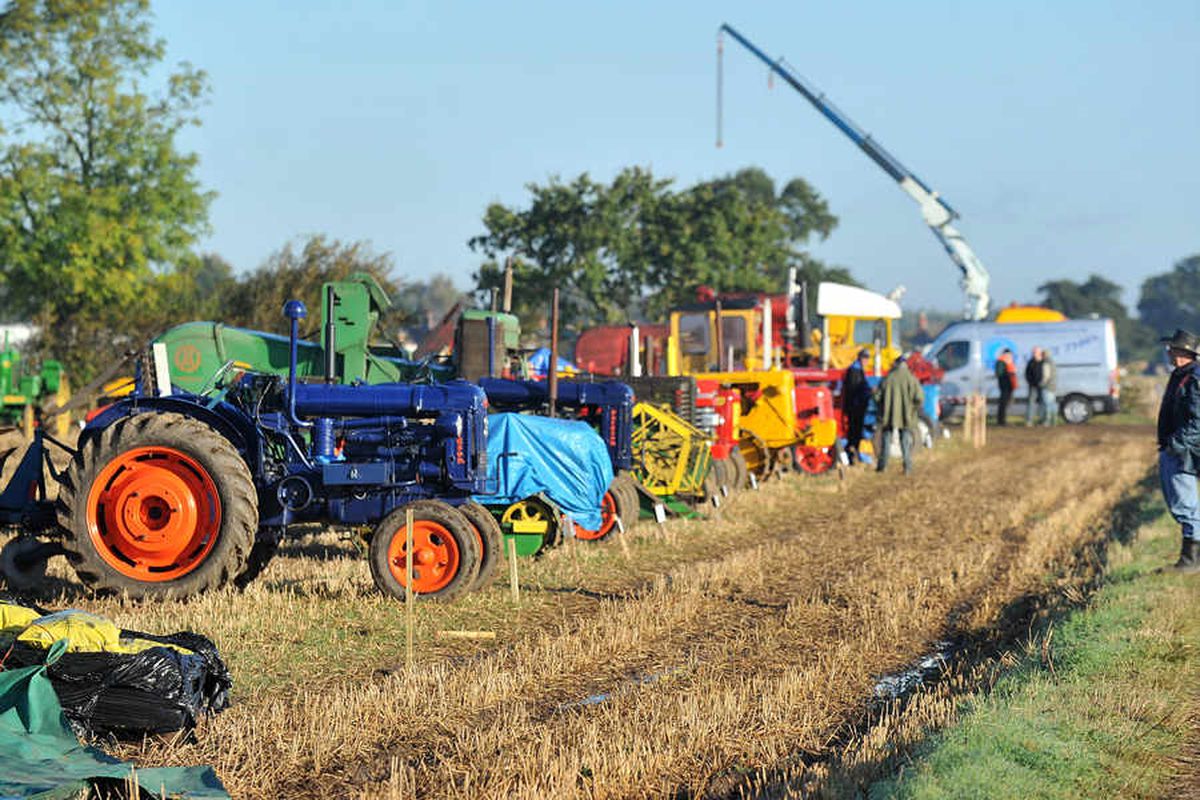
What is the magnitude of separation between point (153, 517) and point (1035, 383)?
25261mm

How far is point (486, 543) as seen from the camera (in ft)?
30.5

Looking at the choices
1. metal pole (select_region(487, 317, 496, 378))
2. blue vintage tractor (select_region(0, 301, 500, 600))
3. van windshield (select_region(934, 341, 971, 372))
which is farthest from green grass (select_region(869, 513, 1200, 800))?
van windshield (select_region(934, 341, 971, 372))

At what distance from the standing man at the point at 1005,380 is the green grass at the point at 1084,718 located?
22.9 meters

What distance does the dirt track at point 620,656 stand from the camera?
18.2 feet

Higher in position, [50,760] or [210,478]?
[210,478]

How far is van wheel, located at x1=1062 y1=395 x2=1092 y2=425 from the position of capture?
3300cm

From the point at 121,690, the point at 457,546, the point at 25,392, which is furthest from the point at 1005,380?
the point at 121,690

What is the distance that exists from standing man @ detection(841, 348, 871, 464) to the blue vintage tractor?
11.0 meters

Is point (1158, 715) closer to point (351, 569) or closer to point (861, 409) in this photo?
point (351, 569)

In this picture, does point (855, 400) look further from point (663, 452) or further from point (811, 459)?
point (663, 452)

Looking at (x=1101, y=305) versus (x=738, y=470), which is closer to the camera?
A: (x=738, y=470)

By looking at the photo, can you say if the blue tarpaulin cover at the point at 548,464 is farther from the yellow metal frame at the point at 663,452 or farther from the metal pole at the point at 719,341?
the metal pole at the point at 719,341

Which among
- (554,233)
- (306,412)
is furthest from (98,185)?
(306,412)

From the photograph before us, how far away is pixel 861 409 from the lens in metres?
19.7
